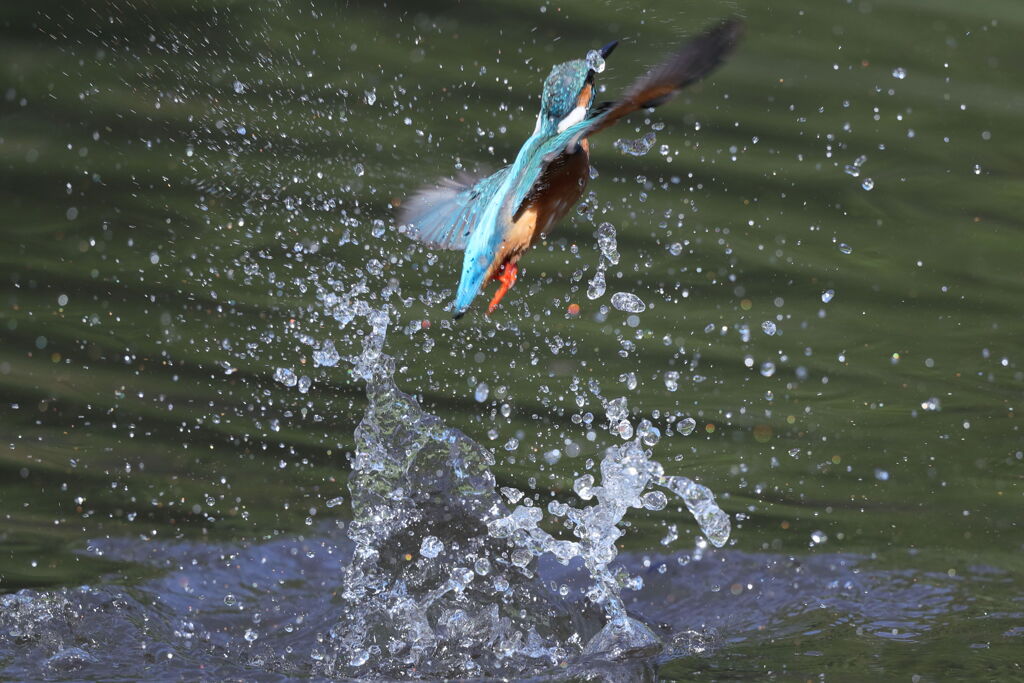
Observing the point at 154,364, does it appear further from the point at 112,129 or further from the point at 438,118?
the point at 438,118

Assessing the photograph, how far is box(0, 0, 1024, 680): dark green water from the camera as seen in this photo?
2.60 metres

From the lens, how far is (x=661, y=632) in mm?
2143

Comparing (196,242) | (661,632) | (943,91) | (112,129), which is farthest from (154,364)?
(943,91)

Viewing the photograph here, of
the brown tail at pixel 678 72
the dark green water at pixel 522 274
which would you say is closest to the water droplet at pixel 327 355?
the dark green water at pixel 522 274

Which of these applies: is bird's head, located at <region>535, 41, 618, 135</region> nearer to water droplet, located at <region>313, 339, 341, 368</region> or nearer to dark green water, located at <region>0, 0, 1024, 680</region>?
dark green water, located at <region>0, 0, 1024, 680</region>

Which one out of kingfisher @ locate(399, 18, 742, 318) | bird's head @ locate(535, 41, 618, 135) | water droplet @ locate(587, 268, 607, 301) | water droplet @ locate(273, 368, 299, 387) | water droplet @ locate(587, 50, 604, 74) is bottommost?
kingfisher @ locate(399, 18, 742, 318)

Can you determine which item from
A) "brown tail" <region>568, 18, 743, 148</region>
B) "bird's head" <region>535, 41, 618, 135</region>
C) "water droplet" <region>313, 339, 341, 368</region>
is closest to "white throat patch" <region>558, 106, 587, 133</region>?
"bird's head" <region>535, 41, 618, 135</region>

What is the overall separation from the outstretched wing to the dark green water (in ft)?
1.34

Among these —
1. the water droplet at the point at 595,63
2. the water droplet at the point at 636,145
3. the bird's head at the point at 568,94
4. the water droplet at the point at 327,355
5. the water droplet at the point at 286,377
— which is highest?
the water droplet at the point at 636,145

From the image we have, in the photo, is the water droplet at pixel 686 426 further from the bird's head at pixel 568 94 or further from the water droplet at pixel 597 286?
the bird's head at pixel 568 94

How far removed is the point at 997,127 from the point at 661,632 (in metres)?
1.57

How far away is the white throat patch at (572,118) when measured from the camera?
1893 mm

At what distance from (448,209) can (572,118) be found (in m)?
0.36

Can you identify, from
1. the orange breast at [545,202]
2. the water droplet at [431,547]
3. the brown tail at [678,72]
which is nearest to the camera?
the brown tail at [678,72]
